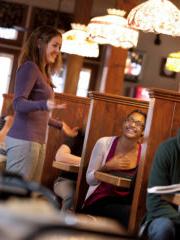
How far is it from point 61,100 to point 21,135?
2.98 m

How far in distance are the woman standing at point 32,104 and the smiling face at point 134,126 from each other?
1.12 metres

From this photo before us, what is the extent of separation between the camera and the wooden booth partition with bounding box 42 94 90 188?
630 cm

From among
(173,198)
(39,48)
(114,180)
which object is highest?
(39,48)

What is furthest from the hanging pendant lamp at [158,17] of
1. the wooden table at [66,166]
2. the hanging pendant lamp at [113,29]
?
the wooden table at [66,166]

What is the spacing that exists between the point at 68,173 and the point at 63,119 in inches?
35.5

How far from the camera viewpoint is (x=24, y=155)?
3422mm

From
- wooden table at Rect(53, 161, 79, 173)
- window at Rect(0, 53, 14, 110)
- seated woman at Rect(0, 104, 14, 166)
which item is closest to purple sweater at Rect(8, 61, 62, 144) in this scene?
seated woman at Rect(0, 104, 14, 166)

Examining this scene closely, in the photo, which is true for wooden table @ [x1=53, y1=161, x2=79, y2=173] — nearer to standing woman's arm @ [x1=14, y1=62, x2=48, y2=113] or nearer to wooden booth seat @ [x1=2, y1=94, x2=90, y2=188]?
wooden booth seat @ [x1=2, y1=94, x2=90, y2=188]

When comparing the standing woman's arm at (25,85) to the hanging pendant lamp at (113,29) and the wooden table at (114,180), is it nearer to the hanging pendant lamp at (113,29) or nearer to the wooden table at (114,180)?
the wooden table at (114,180)

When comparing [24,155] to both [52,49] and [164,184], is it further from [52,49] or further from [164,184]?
[164,184]

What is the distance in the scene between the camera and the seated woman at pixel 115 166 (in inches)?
177

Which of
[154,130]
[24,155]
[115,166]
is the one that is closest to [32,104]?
[24,155]

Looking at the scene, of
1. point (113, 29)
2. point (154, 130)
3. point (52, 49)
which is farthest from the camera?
point (113, 29)

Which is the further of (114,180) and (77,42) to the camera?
(77,42)
